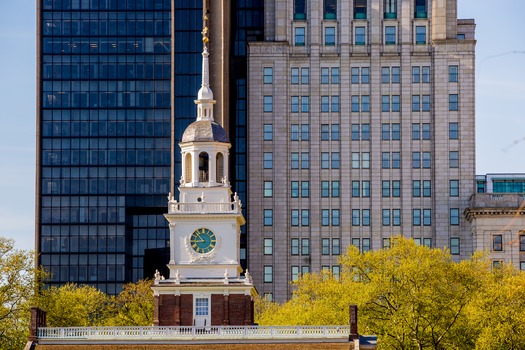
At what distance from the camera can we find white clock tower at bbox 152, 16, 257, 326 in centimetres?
13800

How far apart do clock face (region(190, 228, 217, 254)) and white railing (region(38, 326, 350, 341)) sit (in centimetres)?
755

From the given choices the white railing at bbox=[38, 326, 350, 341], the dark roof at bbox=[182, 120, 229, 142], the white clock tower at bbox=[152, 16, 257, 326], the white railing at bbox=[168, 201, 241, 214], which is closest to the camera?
the white railing at bbox=[38, 326, 350, 341]

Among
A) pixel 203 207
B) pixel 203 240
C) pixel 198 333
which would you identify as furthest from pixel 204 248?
pixel 198 333

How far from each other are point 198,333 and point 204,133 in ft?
58.3

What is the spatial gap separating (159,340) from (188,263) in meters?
8.24

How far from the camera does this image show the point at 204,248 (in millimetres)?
140250

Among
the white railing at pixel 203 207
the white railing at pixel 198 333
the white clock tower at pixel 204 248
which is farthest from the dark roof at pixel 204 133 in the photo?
the white railing at pixel 198 333

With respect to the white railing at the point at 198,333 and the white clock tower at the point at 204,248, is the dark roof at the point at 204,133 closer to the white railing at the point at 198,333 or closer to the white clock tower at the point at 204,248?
the white clock tower at the point at 204,248

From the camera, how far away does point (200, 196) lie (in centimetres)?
14150

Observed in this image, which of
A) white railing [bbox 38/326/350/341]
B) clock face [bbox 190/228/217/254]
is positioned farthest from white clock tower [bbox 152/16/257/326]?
white railing [bbox 38/326/350/341]

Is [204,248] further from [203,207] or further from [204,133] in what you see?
[204,133]

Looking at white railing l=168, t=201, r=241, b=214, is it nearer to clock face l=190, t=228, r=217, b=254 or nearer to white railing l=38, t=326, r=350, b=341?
clock face l=190, t=228, r=217, b=254

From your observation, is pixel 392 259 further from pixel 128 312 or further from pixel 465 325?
pixel 128 312

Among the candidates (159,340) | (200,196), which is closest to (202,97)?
(200,196)
